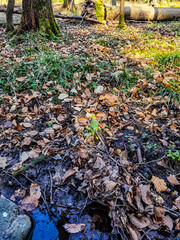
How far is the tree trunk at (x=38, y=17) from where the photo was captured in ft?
14.4

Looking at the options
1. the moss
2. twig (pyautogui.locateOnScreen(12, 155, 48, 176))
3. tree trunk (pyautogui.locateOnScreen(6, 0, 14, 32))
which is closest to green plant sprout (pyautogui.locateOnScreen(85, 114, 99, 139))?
twig (pyautogui.locateOnScreen(12, 155, 48, 176))

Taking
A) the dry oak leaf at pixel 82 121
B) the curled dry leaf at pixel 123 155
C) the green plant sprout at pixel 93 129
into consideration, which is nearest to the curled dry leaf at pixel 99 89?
the dry oak leaf at pixel 82 121

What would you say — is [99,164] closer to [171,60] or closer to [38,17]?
[171,60]

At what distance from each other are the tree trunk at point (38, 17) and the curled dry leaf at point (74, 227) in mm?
4578

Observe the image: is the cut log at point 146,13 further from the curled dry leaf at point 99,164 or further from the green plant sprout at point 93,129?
the curled dry leaf at point 99,164

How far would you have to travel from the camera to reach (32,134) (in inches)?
94.7

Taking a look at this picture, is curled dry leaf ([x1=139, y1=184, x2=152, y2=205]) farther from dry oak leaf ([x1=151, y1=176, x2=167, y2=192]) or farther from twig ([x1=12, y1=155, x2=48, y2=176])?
twig ([x1=12, y1=155, x2=48, y2=176])

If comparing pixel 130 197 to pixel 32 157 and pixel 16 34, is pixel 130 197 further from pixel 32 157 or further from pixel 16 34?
pixel 16 34

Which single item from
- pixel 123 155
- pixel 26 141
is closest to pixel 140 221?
pixel 123 155

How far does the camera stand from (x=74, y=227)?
5.18ft

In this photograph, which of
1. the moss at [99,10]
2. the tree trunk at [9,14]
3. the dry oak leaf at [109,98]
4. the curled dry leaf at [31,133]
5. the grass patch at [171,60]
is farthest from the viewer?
the moss at [99,10]

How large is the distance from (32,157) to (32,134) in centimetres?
38

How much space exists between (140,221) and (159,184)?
448 millimetres

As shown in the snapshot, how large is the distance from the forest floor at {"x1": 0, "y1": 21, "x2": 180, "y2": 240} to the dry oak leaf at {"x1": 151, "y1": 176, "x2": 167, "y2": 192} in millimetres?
10
